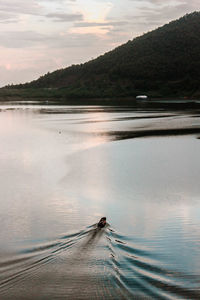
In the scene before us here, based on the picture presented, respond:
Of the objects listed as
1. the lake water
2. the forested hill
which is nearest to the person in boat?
the lake water

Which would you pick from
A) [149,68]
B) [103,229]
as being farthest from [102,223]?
[149,68]

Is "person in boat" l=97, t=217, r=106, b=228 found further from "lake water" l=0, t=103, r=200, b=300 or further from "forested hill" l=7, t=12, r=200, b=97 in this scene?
Answer: "forested hill" l=7, t=12, r=200, b=97

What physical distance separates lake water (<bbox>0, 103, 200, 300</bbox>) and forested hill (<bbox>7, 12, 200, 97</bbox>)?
3502 inches

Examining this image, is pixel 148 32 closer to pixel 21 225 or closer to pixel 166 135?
pixel 166 135

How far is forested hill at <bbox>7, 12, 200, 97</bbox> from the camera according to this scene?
10875 cm

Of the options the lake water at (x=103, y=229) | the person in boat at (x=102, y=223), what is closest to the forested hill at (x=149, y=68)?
the lake water at (x=103, y=229)

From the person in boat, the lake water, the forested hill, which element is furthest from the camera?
the forested hill

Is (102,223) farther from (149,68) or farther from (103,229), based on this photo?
(149,68)

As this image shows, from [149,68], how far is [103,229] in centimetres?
11077

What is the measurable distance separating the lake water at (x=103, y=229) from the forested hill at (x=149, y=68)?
292ft

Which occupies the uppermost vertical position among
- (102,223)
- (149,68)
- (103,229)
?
(149,68)

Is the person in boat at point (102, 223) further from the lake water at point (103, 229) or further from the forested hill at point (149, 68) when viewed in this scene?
the forested hill at point (149, 68)

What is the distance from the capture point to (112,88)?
111688mm

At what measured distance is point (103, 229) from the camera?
9.20 meters
